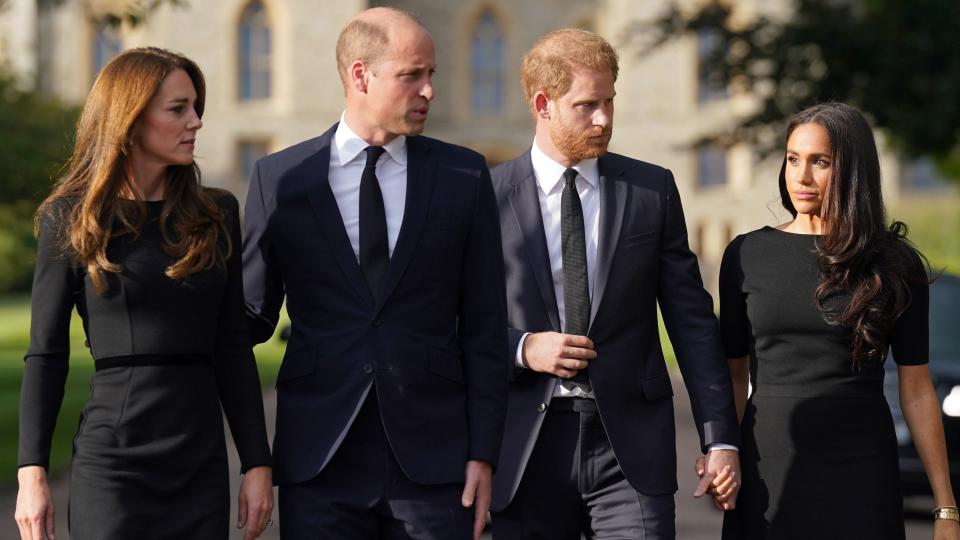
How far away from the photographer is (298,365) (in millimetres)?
4648

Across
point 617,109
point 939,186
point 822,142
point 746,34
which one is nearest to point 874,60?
point 746,34

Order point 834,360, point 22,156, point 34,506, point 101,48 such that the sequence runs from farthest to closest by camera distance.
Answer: point 101,48 < point 22,156 < point 834,360 < point 34,506

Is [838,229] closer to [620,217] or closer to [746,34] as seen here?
[620,217]

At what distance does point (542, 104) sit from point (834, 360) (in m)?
1.23

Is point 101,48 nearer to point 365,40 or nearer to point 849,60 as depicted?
point 849,60

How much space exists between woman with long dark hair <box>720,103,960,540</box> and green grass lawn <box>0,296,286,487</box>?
6.71 meters

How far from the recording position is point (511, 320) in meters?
5.18

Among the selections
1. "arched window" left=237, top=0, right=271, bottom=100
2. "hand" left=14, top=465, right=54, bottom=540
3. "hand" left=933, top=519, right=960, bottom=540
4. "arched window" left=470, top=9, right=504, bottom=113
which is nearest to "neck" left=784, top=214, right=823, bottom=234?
"hand" left=933, top=519, right=960, bottom=540

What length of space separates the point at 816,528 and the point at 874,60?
600 inches

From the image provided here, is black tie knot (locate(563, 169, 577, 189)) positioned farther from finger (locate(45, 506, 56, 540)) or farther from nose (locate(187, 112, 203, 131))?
finger (locate(45, 506, 56, 540))

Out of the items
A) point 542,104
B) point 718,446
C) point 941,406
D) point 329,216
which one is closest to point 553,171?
point 542,104

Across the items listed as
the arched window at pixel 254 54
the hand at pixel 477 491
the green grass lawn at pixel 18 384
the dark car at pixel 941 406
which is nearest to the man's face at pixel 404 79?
the hand at pixel 477 491

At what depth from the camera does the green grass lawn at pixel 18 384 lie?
13.1 m

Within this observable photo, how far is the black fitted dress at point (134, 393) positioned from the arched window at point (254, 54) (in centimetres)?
4529
